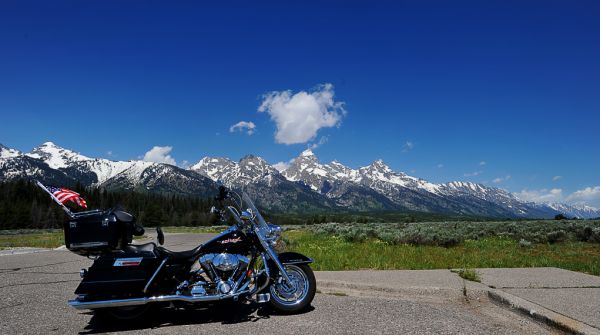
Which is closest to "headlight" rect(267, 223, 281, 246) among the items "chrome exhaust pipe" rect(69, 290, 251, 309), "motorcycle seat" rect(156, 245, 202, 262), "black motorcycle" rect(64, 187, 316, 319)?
"black motorcycle" rect(64, 187, 316, 319)

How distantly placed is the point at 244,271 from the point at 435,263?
5.86 meters

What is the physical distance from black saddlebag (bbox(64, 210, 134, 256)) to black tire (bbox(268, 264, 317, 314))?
252 centimetres

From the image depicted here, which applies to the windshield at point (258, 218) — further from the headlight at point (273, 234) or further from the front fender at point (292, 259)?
the front fender at point (292, 259)

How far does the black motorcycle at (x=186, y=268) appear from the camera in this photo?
6430 millimetres

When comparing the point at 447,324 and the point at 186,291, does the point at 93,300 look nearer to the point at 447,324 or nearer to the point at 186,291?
the point at 186,291

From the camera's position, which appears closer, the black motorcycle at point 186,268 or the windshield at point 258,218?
the black motorcycle at point 186,268

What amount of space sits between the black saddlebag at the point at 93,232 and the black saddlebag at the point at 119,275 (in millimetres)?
202

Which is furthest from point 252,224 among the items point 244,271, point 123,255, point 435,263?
point 435,263

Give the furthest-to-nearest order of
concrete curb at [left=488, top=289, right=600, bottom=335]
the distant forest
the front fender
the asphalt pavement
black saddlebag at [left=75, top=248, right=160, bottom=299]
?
the distant forest → the front fender → black saddlebag at [left=75, top=248, right=160, bottom=299] → the asphalt pavement → concrete curb at [left=488, top=289, right=600, bottom=335]

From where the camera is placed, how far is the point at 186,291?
656 cm

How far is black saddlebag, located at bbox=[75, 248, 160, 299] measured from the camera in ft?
21.0

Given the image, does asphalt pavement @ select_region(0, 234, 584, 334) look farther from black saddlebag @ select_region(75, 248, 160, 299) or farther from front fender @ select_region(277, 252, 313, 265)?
front fender @ select_region(277, 252, 313, 265)

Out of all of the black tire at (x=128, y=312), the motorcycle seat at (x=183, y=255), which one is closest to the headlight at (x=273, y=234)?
the motorcycle seat at (x=183, y=255)

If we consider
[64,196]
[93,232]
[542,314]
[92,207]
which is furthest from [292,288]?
[92,207]
